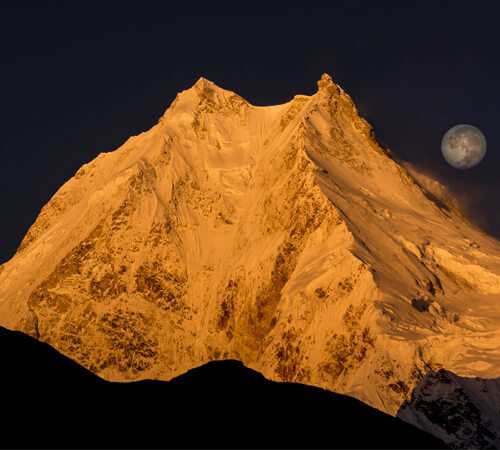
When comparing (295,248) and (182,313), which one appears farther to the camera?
(182,313)

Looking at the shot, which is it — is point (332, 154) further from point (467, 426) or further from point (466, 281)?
point (467, 426)

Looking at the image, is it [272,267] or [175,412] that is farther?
[272,267]

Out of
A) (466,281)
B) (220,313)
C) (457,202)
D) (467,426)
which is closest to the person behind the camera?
(467,426)

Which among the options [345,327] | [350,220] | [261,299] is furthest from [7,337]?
[350,220]

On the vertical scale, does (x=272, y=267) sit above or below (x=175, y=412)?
above

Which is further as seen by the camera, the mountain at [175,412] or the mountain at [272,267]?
the mountain at [272,267]
